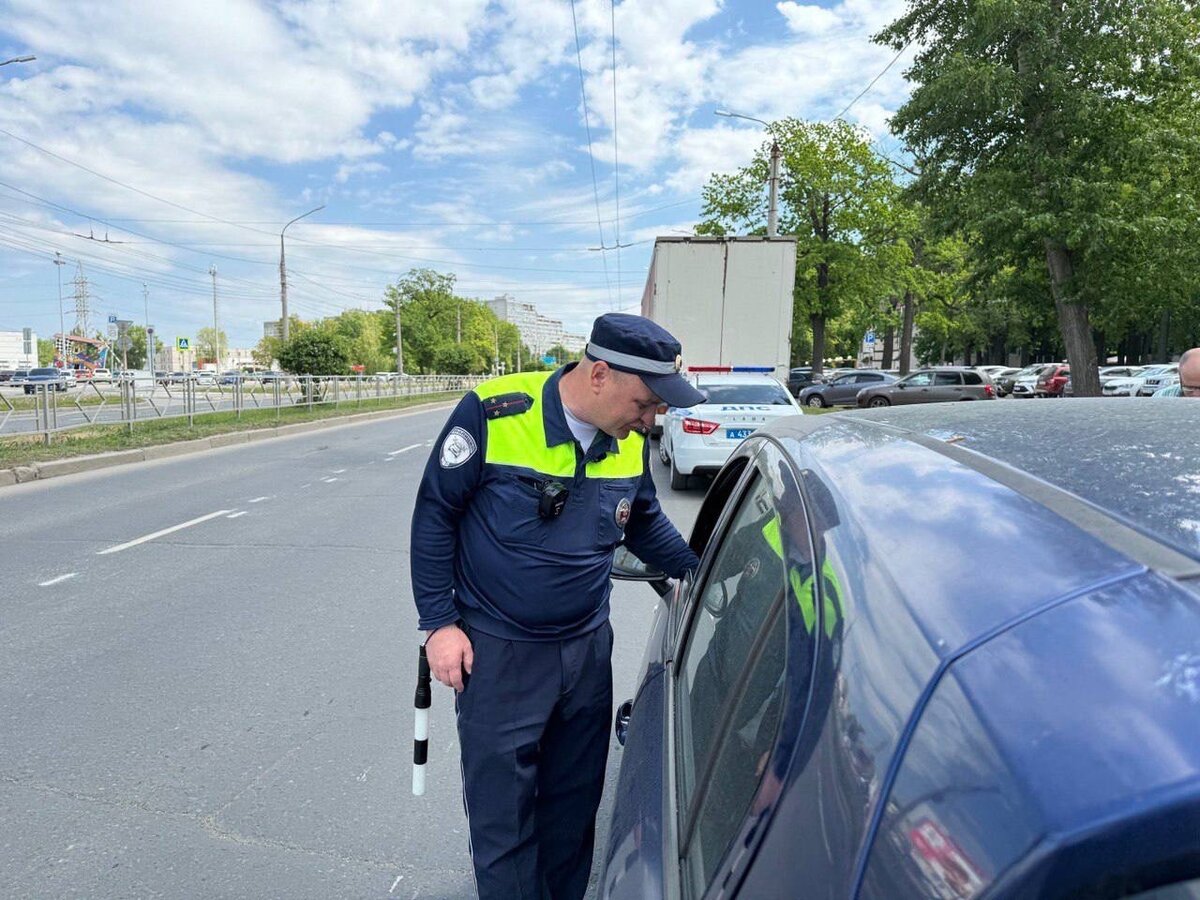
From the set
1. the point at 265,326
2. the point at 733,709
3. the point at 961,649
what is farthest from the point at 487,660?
the point at 265,326

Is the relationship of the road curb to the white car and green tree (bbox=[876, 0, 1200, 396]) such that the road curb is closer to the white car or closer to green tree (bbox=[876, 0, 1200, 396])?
green tree (bbox=[876, 0, 1200, 396])

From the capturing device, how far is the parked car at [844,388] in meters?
30.9

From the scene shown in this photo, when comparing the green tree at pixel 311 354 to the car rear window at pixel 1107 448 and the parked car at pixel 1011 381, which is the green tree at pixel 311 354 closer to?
the car rear window at pixel 1107 448

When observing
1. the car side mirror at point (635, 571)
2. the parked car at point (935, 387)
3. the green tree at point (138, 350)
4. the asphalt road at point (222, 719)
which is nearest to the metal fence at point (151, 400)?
the asphalt road at point (222, 719)

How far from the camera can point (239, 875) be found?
2539mm

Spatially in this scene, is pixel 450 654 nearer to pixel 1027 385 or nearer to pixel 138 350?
pixel 1027 385

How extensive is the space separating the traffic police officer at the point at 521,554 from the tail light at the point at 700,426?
7756 mm

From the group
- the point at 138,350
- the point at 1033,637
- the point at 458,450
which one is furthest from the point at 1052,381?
the point at 138,350

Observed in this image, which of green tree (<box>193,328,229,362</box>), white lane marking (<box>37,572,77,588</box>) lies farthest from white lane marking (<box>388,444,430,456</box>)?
green tree (<box>193,328,229,362</box>)

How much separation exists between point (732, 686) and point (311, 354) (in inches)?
1132

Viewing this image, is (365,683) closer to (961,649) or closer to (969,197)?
(961,649)

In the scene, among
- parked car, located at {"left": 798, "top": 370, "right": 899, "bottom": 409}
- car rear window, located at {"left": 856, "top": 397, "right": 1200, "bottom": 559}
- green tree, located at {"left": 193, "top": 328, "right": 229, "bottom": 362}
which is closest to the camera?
car rear window, located at {"left": 856, "top": 397, "right": 1200, "bottom": 559}

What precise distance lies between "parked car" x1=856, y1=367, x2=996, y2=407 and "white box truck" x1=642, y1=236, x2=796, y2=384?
14.1m

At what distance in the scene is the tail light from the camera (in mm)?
9828
